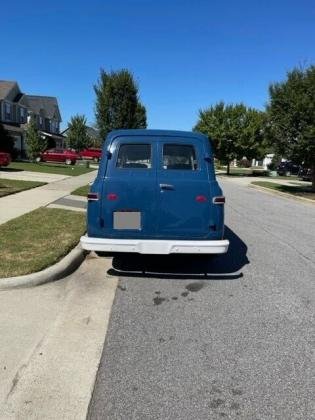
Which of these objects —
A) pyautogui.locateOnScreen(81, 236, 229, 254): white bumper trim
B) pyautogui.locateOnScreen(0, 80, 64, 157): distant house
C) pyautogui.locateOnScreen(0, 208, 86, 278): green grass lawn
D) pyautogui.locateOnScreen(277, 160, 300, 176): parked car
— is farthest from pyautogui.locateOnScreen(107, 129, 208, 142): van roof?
pyautogui.locateOnScreen(277, 160, 300, 176): parked car

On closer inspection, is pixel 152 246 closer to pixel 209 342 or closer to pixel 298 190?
pixel 209 342

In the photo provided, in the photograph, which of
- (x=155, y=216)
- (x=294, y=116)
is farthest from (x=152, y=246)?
(x=294, y=116)

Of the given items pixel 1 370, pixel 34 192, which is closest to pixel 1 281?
pixel 1 370

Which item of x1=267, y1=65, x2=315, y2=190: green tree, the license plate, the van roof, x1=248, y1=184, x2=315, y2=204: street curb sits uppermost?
x1=267, y1=65, x2=315, y2=190: green tree

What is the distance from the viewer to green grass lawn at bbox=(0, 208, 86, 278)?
6305 millimetres

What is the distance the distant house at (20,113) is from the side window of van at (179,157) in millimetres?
34785

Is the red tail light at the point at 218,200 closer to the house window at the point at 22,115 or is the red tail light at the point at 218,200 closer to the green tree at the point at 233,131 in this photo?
the green tree at the point at 233,131

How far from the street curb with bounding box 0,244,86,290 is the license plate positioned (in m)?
0.97

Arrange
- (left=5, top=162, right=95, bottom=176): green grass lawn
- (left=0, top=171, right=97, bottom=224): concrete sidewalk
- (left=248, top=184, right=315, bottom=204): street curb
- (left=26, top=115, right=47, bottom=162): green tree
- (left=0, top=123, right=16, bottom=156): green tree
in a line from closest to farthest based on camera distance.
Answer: (left=0, top=171, right=97, bottom=224): concrete sidewalk → (left=248, top=184, right=315, bottom=204): street curb → (left=5, top=162, right=95, bottom=176): green grass lawn → (left=26, top=115, right=47, bottom=162): green tree → (left=0, top=123, right=16, bottom=156): green tree

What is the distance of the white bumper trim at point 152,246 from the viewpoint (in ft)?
19.9

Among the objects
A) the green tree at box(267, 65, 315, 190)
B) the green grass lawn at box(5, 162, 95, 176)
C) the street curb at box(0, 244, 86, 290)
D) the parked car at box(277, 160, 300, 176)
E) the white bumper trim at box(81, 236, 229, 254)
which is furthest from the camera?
the parked car at box(277, 160, 300, 176)

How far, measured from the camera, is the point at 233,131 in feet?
145

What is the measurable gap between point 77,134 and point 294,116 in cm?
4891

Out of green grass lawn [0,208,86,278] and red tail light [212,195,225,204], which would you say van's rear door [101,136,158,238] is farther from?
green grass lawn [0,208,86,278]
